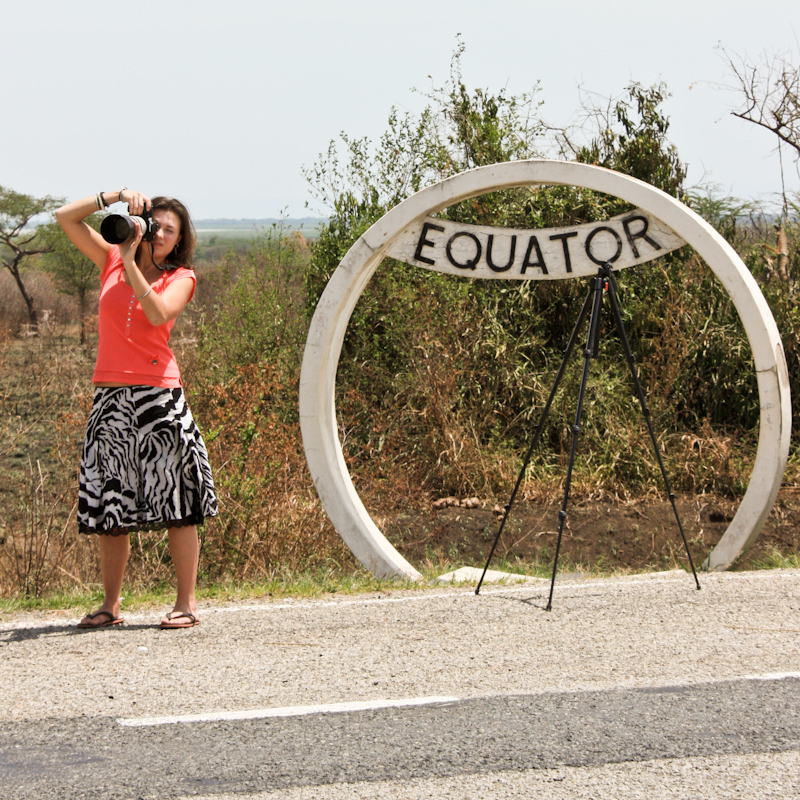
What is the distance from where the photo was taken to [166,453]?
423cm

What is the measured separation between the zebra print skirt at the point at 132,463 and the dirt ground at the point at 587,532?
12.9 feet

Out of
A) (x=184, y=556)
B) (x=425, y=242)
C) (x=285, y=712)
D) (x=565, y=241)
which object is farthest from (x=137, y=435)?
(x=565, y=241)

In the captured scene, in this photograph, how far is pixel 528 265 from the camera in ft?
19.9

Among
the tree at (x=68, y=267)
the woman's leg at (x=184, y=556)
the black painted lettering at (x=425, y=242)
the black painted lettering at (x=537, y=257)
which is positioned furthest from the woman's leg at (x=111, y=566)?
the tree at (x=68, y=267)

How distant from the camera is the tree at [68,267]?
22750 mm

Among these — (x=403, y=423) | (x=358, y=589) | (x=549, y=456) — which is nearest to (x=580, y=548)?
(x=549, y=456)

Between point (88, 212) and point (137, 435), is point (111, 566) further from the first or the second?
point (88, 212)

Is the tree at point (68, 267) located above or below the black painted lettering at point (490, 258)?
above

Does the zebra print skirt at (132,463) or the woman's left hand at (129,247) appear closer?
the woman's left hand at (129,247)

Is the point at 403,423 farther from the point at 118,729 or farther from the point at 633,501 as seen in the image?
the point at 118,729

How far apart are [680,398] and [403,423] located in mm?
3092

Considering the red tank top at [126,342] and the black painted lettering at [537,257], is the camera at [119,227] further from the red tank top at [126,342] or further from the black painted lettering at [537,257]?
the black painted lettering at [537,257]

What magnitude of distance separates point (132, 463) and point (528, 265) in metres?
2.98

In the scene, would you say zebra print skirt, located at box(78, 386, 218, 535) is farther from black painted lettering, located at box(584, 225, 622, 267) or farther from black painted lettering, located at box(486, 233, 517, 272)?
black painted lettering, located at box(584, 225, 622, 267)
